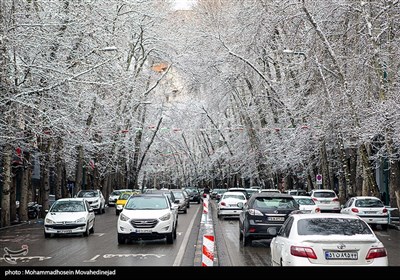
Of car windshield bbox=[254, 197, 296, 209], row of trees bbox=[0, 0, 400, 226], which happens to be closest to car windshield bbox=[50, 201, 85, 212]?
row of trees bbox=[0, 0, 400, 226]

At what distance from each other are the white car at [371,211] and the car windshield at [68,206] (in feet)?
40.9

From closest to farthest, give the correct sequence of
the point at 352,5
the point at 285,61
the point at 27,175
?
the point at 352,5
the point at 27,175
the point at 285,61

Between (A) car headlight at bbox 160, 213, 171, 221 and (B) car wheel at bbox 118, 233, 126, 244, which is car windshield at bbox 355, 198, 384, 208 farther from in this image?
(B) car wheel at bbox 118, 233, 126, 244

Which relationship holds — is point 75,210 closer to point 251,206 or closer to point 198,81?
point 251,206

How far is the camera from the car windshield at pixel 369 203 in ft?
92.0

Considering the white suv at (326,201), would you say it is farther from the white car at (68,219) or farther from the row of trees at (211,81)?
the white car at (68,219)

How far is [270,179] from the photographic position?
58031 mm

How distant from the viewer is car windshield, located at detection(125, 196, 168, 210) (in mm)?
20828

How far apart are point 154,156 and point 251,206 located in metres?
70.0

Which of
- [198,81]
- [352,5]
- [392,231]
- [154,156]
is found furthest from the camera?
[154,156]

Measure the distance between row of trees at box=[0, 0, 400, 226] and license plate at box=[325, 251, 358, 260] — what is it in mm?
15590

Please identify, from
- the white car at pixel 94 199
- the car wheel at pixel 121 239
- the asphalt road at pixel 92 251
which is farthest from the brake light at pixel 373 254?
the white car at pixel 94 199

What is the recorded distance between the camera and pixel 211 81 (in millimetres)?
54594

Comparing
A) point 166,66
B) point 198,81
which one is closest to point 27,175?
point 198,81
